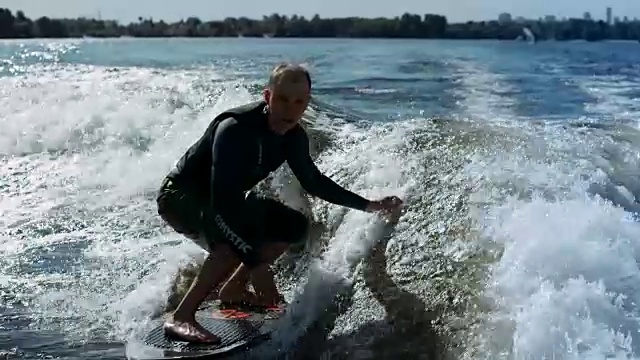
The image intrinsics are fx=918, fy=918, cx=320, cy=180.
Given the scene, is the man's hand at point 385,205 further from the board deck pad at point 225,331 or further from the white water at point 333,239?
the board deck pad at point 225,331

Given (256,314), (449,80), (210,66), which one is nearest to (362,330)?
(256,314)

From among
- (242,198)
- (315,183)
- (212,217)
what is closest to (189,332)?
(212,217)

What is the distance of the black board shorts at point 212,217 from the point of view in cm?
497

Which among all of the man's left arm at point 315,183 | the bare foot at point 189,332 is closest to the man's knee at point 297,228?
the man's left arm at point 315,183

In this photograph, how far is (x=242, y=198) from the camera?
4.86 meters

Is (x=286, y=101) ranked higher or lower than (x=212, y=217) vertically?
higher

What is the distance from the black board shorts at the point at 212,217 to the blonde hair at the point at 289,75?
71cm

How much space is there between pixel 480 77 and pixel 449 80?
1.14 m

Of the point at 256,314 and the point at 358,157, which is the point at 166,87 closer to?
the point at 358,157

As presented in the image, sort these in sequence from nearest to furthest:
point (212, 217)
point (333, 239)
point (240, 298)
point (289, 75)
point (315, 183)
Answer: point (289, 75) < point (212, 217) < point (315, 183) < point (240, 298) < point (333, 239)

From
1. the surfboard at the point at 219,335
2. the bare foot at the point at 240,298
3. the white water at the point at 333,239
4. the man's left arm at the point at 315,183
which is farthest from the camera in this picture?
the bare foot at the point at 240,298

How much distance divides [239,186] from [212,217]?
0.24 meters

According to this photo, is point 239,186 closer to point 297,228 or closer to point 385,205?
point 297,228

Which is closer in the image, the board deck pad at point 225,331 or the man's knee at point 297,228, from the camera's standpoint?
the board deck pad at point 225,331
